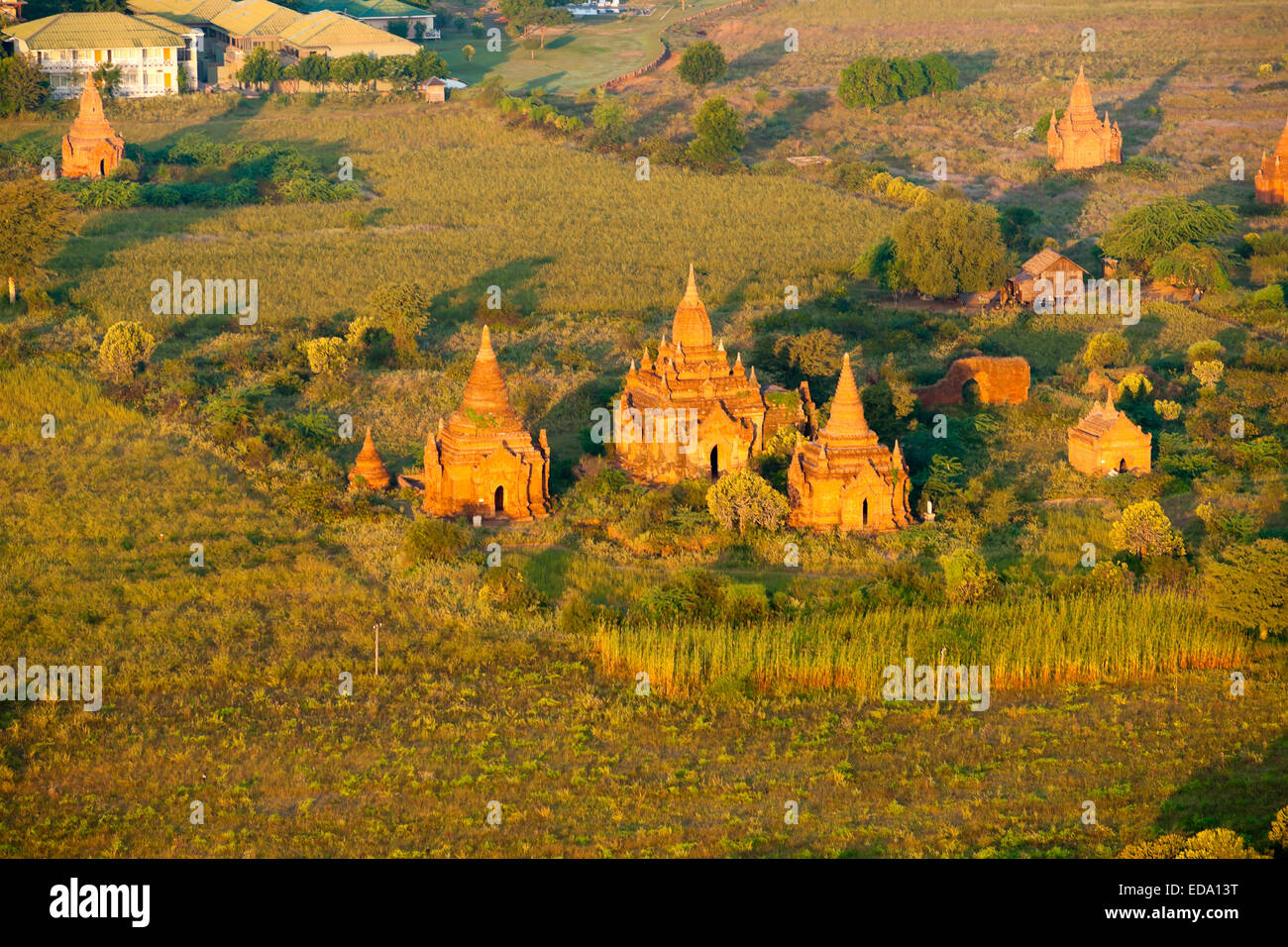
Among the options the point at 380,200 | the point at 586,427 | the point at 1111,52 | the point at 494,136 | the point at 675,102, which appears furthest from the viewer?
the point at 1111,52

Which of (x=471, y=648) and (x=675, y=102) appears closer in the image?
(x=471, y=648)

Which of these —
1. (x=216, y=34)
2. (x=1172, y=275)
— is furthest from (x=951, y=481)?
(x=216, y=34)

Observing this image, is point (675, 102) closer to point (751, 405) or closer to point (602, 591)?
point (751, 405)
